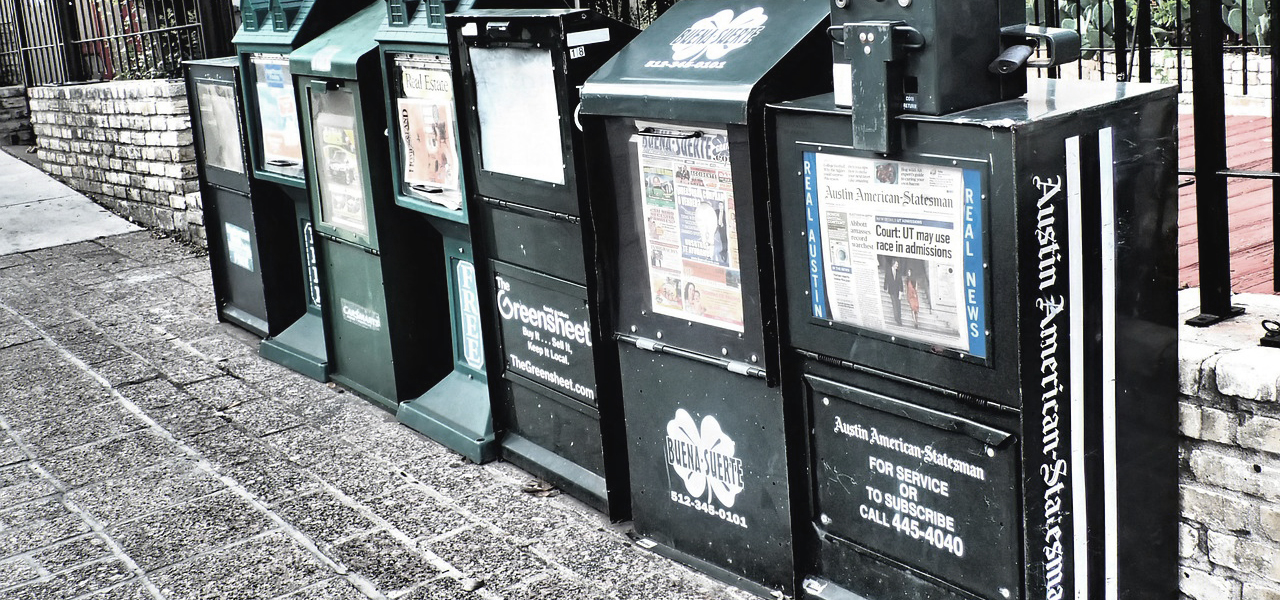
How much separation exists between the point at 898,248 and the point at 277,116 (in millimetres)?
3981

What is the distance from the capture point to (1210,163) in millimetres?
3297

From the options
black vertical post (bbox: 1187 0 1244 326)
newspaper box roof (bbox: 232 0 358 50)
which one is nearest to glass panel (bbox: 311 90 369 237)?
newspaper box roof (bbox: 232 0 358 50)

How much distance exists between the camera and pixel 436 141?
4.81m

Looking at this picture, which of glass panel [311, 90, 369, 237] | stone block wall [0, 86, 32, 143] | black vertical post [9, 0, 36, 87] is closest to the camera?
glass panel [311, 90, 369, 237]

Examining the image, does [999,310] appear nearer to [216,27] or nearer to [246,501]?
[246,501]

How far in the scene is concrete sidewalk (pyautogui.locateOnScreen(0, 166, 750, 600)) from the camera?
3.92 m

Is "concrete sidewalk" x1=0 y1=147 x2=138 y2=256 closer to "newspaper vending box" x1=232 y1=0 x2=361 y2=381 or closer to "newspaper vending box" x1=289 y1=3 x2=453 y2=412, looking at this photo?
"newspaper vending box" x1=232 y1=0 x2=361 y2=381

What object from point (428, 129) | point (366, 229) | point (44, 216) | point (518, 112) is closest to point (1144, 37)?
point (518, 112)

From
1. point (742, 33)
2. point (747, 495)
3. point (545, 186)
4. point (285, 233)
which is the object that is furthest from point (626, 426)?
point (285, 233)

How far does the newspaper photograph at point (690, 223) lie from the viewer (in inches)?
134

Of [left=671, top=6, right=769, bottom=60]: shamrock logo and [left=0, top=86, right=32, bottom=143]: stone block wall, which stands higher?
[left=671, top=6, right=769, bottom=60]: shamrock logo

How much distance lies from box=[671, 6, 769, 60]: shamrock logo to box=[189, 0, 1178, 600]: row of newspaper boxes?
1 centimetres

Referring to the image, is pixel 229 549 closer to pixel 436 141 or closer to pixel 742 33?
pixel 436 141

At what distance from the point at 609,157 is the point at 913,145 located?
3.86 ft
